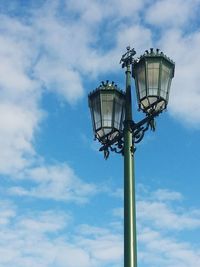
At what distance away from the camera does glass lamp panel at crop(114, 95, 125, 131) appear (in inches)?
337

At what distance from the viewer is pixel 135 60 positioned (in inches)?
341

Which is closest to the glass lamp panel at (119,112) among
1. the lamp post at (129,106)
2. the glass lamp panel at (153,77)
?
the lamp post at (129,106)

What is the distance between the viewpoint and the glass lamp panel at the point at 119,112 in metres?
8.55

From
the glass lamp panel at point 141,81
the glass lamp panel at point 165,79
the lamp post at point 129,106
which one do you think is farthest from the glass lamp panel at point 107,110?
the glass lamp panel at point 165,79

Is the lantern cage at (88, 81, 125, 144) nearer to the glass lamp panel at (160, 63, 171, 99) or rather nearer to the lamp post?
the lamp post

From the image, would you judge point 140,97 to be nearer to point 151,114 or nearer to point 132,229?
point 151,114

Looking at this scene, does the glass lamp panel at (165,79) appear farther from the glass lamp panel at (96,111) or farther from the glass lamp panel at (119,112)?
the glass lamp panel at (96,111)

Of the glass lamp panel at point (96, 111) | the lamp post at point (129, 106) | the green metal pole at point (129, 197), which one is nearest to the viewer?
the green metal pole at point (129, 197)

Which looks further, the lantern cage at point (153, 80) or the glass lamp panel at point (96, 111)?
the glass lamp panel at point (96, 111)

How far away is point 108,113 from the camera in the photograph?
856 centimetres

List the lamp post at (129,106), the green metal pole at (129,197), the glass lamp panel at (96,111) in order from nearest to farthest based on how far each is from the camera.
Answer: the green metal pole at (129,197)
the lamp post at (129,106)
the glass lamp panel at (96,111)

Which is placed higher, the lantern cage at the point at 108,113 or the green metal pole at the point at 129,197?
the lantern cage at the point at 108,113

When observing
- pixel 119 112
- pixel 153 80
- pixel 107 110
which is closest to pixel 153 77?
pixel 153 80

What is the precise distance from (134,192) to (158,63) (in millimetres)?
1979
